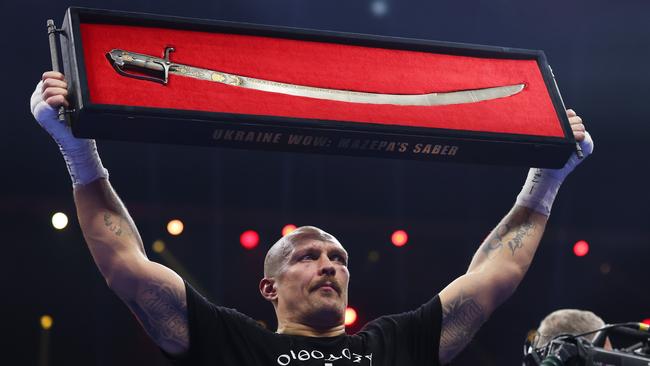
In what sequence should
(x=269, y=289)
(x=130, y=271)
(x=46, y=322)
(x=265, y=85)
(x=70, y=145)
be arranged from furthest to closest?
(x=46, y=322) < (x=269, y=289) < (x=130, y=271) < (x=70, y=145) < (x=265, y=85)

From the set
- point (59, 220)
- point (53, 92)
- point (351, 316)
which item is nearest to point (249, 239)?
point (351, 316)

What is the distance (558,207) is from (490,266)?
15.9 feet

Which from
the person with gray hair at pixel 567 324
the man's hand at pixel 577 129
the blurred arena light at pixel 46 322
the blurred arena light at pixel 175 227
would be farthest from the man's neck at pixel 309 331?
the blurred arena light at pixel 46 322

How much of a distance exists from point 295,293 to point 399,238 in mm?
4790

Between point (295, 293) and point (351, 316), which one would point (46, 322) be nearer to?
point (351, 316)

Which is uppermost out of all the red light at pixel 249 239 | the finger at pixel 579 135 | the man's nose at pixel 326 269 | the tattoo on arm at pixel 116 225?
the finger at pixel 579 135

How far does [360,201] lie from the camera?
24.9 ft

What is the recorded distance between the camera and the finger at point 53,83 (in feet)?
7.75

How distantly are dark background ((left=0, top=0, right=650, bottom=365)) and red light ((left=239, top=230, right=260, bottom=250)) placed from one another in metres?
0.07

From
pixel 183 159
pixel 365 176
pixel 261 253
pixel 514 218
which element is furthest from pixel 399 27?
pixel 514 218

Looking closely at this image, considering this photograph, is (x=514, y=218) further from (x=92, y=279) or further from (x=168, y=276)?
(x=92, y=279)

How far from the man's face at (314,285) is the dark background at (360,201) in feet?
10.2

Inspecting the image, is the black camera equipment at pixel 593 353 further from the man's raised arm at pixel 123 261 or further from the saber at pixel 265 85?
the man's raised arm at pixel 123 261

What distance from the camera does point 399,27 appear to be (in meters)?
6.21
